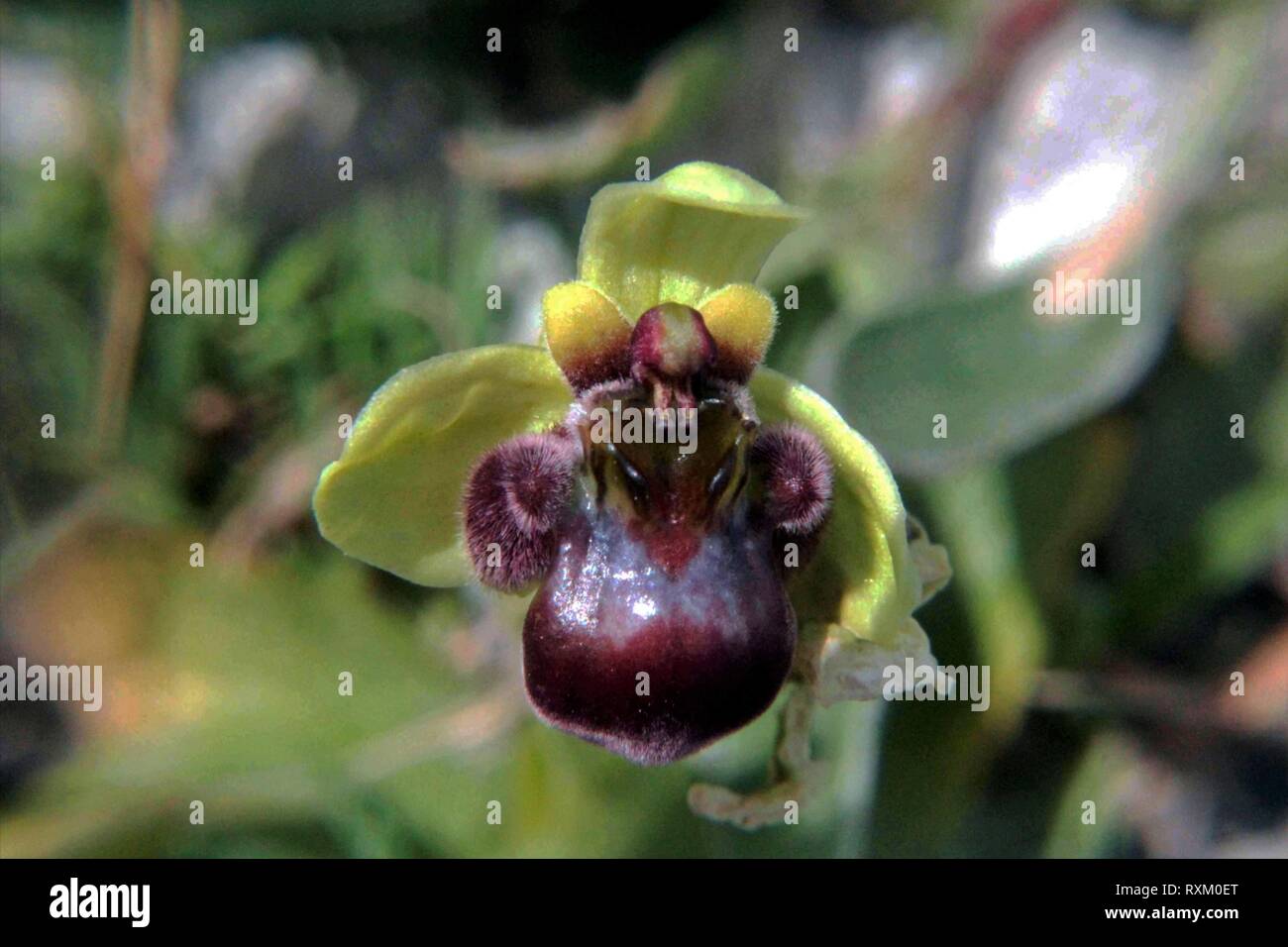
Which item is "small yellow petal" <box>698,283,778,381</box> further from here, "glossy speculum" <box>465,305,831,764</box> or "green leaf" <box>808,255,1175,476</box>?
"green leaf" <box>808,255,1175,476</box>

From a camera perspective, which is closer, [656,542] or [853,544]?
[656,542]

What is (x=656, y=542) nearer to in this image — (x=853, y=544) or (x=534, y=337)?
(x=853, y=544)

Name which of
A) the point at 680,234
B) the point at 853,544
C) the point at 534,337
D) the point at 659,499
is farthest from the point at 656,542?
the point at 534,337

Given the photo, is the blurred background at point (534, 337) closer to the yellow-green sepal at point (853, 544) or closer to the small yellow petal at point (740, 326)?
the yellow-green sepal at point (853, 544)

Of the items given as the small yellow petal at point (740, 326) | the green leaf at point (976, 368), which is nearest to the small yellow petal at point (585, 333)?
the small yellow petal at point (740, 326)

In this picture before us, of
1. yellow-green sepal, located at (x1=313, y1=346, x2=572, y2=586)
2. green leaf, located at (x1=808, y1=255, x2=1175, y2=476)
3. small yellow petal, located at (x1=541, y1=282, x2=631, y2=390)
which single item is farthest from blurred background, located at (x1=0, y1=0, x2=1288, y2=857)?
small yellow petal, located at (x1=541, y1=282, x2=631, y2=390)

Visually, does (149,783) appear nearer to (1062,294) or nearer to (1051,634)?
(1051,634)
